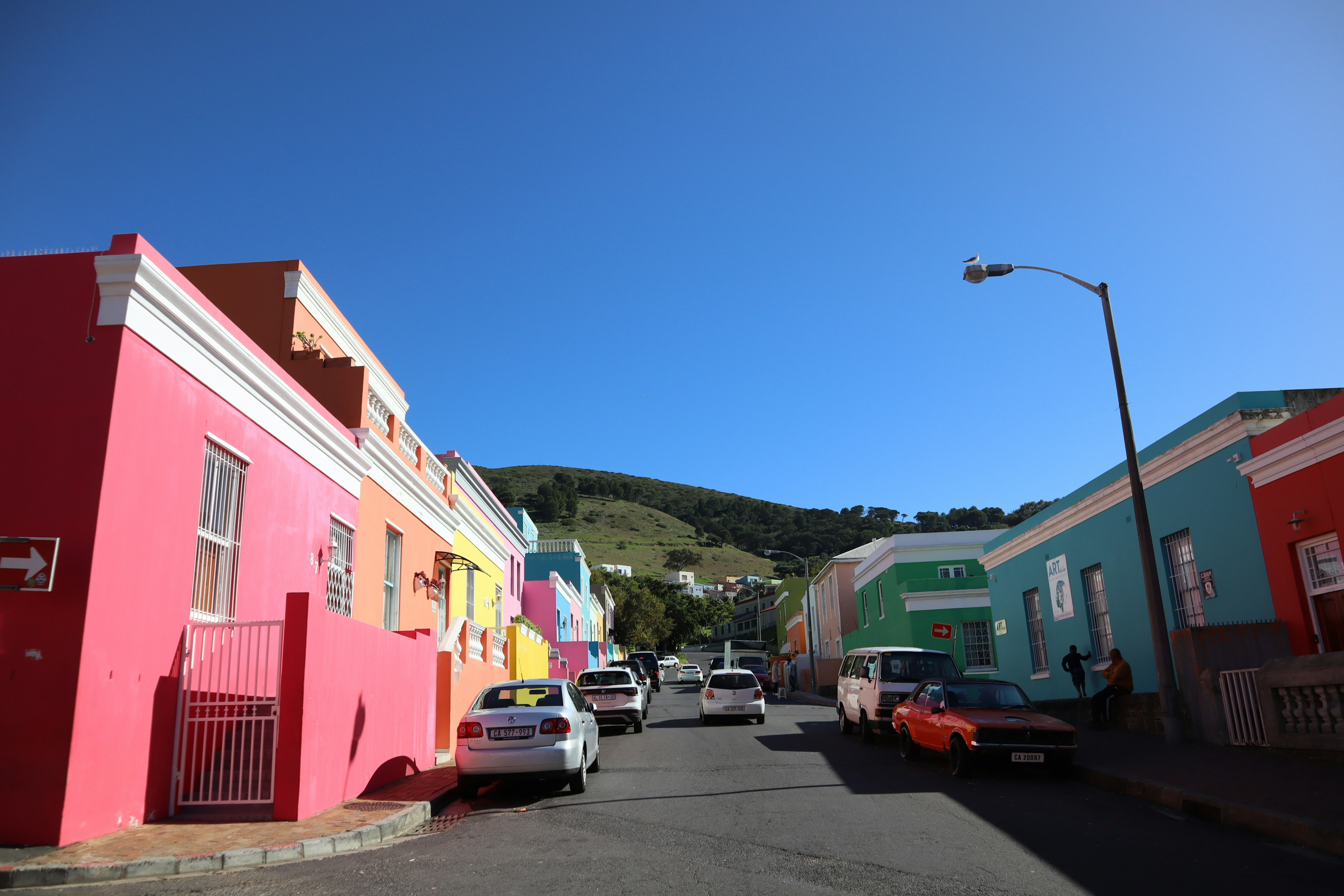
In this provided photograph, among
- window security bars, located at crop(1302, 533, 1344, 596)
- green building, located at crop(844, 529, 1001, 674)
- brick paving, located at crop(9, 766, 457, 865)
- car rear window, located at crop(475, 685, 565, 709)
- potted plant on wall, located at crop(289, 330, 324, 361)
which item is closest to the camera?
brick paving, located at crop(9, 766, 457, 865)

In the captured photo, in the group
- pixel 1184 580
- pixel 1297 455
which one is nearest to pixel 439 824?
pixel 1297 455

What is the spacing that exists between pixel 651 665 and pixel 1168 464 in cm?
3306

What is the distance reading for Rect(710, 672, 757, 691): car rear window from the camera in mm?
23375

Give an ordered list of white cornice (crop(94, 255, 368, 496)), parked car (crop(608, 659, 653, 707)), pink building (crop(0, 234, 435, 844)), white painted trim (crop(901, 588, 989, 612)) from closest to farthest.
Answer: pink building (crop(0, 234, 435, 844))
white cornice (crop(94, 255, 368, 496))
parked car (crop(608, 659, 653, 707))
white painted trim (crop(901, 588, 989, 612))

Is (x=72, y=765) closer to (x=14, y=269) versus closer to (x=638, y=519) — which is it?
(x=14, y=269)

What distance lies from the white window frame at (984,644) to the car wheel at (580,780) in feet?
79.8

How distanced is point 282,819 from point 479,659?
10.6 m

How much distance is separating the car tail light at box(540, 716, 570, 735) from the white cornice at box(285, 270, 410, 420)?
24.1 feet

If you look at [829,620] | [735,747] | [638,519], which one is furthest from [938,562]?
[638,519]

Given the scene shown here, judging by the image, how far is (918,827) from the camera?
8797 millimetres

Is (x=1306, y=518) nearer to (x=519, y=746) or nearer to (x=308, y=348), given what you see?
(x=519, y=746)

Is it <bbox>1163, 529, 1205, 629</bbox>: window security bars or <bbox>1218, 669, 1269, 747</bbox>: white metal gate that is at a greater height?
<bbox>1163, 529, 1205, 629</bbox>: window security bars

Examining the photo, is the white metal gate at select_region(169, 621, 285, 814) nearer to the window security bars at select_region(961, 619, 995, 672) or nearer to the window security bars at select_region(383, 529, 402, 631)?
the window security bars at select_region(383, 529, 402, 631)

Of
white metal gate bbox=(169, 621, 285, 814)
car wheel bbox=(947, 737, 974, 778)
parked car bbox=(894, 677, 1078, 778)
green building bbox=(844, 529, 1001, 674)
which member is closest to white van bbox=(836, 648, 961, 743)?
parked car bbox=(894, 677, 1078, 778)
